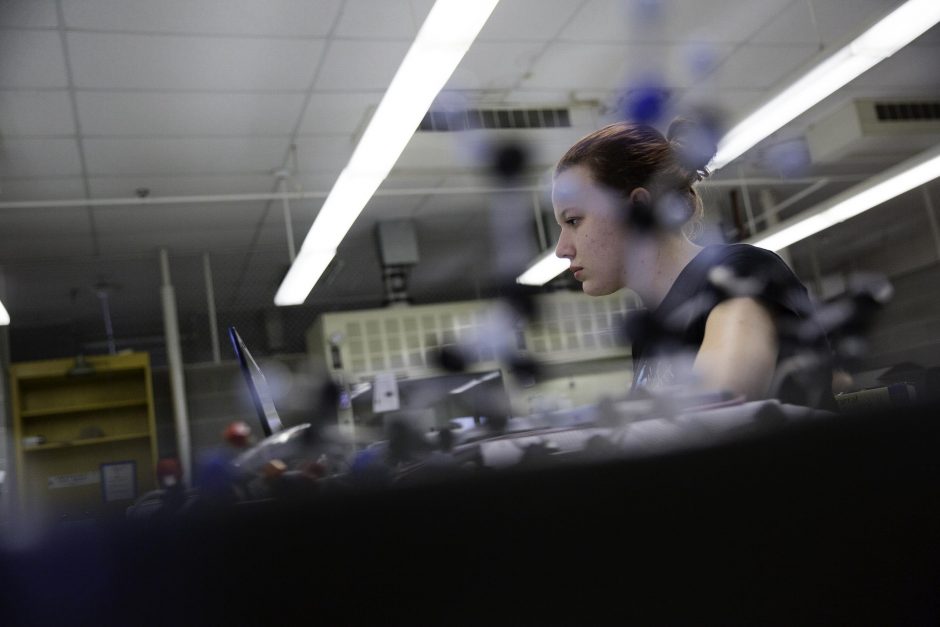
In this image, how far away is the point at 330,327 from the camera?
16.6ft

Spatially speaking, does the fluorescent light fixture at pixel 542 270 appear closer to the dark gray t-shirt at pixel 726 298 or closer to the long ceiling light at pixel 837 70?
the long ceiling light at pixel 837 70

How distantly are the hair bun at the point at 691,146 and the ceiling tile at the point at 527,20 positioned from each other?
236cm

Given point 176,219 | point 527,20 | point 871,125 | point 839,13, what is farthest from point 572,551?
point 176,219

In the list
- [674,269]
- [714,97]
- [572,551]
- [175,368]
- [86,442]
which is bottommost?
[572,551]

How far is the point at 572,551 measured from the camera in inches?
5.8

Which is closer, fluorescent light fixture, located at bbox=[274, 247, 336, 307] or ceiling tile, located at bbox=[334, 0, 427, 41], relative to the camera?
ceiling tile, located at bbox=[334, 0, 427, 41]

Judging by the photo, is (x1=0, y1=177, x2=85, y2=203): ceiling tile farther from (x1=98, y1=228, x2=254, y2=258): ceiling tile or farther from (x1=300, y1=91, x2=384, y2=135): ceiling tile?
(x1=300, y1=91, x2=384, y2=135): ceiling tile

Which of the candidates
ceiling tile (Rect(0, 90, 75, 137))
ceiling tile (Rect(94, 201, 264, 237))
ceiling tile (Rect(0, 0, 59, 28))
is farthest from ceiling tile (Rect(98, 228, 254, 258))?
ceiling tile (Rect(0, 0, 59, 28))

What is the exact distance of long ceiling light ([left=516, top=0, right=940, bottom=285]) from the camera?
6.60 feet

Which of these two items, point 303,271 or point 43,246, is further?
point 43,246

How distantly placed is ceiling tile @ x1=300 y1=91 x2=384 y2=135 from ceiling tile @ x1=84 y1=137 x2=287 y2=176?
8.6 inches

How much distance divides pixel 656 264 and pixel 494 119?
9.83 feet

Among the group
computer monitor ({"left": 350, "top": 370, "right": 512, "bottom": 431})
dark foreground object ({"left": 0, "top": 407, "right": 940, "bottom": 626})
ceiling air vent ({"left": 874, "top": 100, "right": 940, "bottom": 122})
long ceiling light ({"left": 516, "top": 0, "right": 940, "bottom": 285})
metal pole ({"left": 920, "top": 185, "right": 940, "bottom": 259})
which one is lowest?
dark foreground object ({"left": 0, "top": 407, "right": 940, "bottom": 626})

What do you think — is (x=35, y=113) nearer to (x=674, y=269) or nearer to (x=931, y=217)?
(x=674, y=269)
